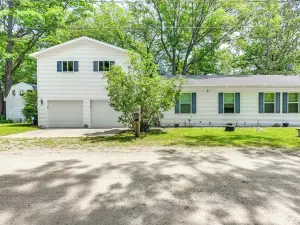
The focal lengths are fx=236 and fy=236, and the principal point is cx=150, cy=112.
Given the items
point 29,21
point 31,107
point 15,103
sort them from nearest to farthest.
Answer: point 31,107 < point 29,21 < point 15,103

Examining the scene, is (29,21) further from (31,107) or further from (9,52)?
(31,107)

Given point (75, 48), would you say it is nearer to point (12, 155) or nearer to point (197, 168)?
point (12, 155)

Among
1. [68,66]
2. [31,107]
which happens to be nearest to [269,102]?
[68,66]

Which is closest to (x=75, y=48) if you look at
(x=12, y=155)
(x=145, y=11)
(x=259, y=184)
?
(x=12, y=155)

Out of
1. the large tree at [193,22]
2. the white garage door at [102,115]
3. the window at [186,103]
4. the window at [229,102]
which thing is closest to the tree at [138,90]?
the window at [186,103]

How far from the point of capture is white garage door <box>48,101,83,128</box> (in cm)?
1697

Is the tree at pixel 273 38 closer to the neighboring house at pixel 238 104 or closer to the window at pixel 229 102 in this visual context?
the neighboring house at pixel 238 104

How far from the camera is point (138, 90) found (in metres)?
11.9

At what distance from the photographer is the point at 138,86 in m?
11.9

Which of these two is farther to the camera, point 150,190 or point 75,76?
point 75,76

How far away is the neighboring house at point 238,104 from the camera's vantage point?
53.8 ft

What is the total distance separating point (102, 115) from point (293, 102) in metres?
13.5

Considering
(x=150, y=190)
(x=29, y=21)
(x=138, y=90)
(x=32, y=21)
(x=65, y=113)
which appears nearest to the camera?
(x=150, y=190)

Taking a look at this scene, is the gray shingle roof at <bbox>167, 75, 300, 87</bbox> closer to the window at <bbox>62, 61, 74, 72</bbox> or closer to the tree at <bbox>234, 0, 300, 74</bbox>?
the window at <bbox>62, 61, 74, 72</bbox>
